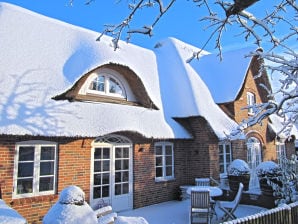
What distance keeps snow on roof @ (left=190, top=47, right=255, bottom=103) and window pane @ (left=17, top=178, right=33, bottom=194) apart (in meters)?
9.13

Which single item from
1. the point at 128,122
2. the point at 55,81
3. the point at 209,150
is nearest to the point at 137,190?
the point at 128,122

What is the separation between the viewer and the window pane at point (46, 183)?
25.4ft

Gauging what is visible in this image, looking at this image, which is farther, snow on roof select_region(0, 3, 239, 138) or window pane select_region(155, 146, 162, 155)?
window pane select_region(155, 146, 162, 155)

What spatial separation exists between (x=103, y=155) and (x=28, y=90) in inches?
119

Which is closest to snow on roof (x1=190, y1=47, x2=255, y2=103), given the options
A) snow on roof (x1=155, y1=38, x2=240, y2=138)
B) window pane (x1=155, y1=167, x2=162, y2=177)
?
snow on roof (x1=155, y1=38, x2=240, y2=138)

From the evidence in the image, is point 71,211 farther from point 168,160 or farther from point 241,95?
point 241,95

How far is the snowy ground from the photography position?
8281 mm

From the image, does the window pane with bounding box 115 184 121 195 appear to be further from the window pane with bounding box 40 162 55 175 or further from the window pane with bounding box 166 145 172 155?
the window pane with bounding box 166 145 172 155

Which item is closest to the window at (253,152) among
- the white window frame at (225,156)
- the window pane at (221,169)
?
the white window frame at (225,156)

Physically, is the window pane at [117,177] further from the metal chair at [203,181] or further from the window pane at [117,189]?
the metal chair at [203,181]

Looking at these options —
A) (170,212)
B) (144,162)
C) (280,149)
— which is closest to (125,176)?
(144,162)

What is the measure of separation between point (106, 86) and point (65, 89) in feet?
6.50

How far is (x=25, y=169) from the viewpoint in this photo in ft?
24.6

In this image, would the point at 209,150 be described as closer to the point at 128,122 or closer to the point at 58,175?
the point at 128,122
